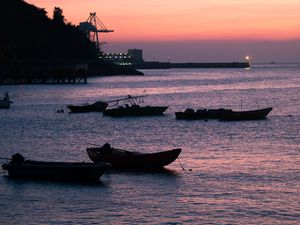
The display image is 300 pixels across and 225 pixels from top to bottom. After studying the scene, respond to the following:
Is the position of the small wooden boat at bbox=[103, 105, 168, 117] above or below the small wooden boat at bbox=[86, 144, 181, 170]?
below

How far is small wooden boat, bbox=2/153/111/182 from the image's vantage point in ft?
118

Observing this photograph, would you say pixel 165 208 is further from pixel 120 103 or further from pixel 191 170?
pixel 120 103

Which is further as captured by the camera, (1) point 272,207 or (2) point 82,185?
(2) point 82,185

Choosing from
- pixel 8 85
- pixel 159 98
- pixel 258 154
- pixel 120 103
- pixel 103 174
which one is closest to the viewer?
pixel 103 174

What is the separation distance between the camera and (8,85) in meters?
174

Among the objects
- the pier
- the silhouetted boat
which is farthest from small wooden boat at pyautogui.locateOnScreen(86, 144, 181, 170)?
the pier

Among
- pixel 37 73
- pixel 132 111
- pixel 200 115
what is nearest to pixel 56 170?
pixel 200 115

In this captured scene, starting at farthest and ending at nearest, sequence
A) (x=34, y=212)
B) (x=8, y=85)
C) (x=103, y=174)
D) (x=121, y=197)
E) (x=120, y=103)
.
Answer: (x=8, y=85), (x=120, y=103), (x=103, y=174), (x=121, y=197), (x=34, y=212)

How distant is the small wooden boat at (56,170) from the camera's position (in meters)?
35.9

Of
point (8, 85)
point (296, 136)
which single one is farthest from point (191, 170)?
point (8, 85)

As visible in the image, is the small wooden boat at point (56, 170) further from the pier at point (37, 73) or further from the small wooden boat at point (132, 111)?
the pier at point (37, 73)

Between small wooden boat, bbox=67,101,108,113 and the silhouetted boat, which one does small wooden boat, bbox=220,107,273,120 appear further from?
small wooden boat, bbox=67,101,108,113

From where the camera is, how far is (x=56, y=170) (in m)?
36.2

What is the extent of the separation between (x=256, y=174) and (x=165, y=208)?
29.8ft
